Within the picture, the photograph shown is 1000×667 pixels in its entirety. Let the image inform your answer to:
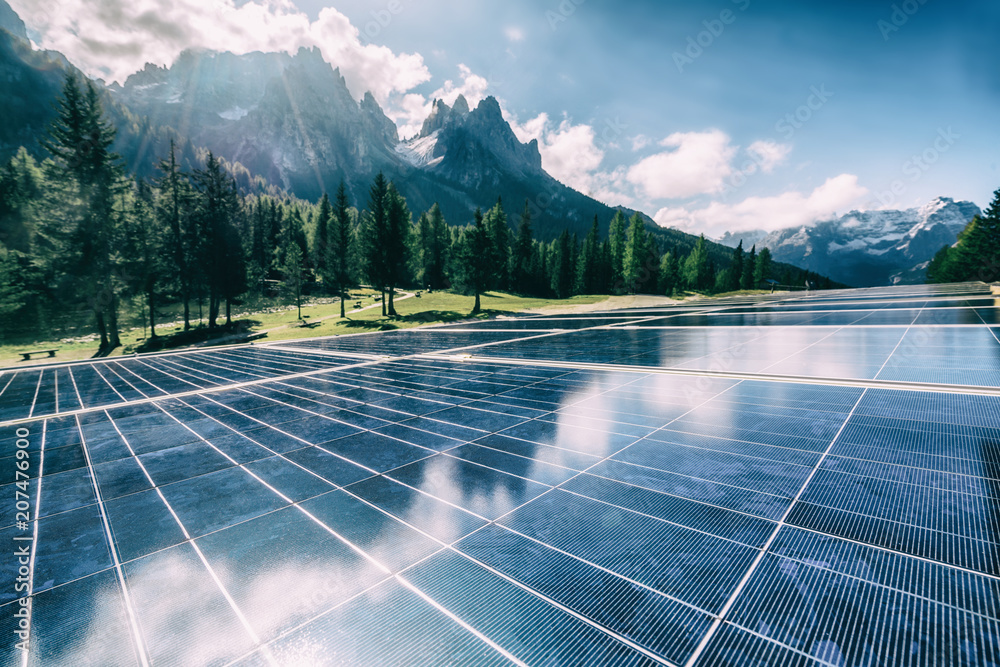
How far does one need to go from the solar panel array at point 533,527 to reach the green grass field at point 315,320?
109 ft

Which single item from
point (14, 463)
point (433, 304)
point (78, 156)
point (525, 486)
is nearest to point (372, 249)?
point (433, 304)

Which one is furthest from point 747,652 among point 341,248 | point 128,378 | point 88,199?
point 341,248

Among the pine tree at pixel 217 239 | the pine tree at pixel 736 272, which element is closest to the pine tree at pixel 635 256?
the pine tree at pixel 736 272

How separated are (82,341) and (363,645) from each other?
64.8 m

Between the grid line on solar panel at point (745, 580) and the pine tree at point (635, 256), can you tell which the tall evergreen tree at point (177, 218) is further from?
the pine tree at point (635, 256)

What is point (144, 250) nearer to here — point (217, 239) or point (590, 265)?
point (217, 239)

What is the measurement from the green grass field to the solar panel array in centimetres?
3321

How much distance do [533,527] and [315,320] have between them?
5524cm

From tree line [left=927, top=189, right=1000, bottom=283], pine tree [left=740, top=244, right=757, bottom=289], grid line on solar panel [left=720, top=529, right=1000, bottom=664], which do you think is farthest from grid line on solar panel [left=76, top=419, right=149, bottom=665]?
pine tree [left=740, top=244, right=757, bottom=289]

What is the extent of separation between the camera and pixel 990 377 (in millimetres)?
9047

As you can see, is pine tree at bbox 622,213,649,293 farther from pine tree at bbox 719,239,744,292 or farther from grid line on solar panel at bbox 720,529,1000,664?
grid line on solar panel at bbox 720,529,1000,664

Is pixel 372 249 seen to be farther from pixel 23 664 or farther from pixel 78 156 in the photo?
pixel 23 664

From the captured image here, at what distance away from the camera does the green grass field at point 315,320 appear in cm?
3947

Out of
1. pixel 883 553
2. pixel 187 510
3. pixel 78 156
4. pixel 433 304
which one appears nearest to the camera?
pixel 883 553
